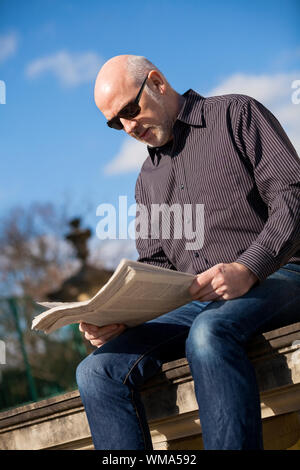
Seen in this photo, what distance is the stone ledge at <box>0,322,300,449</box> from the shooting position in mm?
1963

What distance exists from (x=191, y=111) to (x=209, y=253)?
593 millimetres

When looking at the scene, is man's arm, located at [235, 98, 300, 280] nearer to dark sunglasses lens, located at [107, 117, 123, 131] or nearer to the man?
the man

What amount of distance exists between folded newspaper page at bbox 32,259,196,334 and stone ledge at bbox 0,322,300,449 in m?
0.20

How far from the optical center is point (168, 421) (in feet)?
7.41

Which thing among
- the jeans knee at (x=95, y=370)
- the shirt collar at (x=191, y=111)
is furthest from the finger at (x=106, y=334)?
the shirt collar at (x=191, y=111)

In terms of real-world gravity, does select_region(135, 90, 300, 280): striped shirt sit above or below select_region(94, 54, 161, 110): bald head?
below

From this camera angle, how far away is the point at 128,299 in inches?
76.9

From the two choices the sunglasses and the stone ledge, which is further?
the sunglasses

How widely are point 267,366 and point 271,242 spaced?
390 mm

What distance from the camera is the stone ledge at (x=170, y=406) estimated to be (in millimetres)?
1963
